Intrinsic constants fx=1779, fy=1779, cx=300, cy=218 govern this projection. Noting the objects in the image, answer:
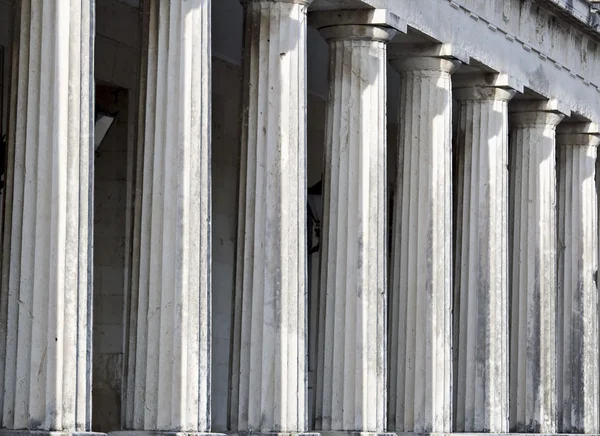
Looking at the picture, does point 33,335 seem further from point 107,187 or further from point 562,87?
point 562,87

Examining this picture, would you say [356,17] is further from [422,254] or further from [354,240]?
[422,254]

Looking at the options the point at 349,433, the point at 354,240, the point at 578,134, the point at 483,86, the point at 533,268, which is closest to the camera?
the point at 349,433

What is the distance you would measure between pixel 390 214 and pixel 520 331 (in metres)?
11.2

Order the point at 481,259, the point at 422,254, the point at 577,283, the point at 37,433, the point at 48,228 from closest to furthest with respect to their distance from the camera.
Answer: the point at 37,433 → the point at 48,228 → the point at 422,254 → the point at 481,259 → the point at 577,283

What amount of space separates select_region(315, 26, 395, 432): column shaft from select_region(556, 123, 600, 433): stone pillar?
14143 mm

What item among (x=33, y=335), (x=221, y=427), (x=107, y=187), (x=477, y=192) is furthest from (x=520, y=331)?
(x=33, y=335)

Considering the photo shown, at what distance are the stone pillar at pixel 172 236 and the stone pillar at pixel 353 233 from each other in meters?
5.93

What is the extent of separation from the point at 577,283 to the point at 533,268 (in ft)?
12.3

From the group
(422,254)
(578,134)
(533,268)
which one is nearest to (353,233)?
(422,254)

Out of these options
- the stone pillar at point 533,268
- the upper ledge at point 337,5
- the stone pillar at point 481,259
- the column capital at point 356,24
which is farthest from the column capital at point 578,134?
the upper ledge at point 337,5

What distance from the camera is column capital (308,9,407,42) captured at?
115 ft

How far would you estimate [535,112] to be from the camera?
45250 mm

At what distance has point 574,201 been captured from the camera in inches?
1921

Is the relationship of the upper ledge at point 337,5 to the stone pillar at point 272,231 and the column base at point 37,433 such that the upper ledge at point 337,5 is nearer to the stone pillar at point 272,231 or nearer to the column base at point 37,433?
the stone pillar at point 272,231
